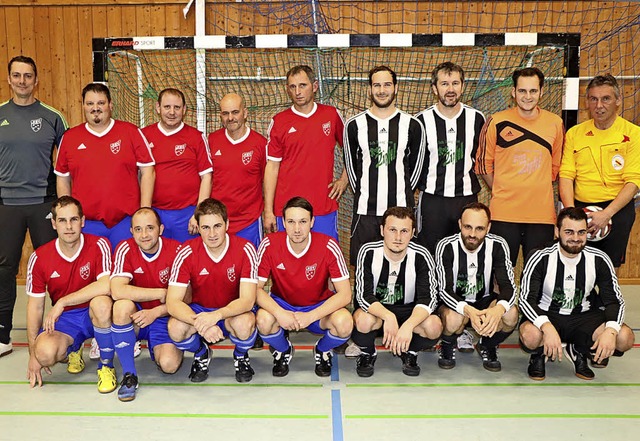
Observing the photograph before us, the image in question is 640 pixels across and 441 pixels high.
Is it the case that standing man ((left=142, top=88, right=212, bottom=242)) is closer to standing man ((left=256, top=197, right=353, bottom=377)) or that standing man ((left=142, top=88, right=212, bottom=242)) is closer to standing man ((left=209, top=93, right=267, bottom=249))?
standing man ((left=209, top=93, right=267, bottom=249))

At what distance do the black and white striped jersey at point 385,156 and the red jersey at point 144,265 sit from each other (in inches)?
57.0

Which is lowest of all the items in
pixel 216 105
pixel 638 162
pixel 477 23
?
pixel 638 162

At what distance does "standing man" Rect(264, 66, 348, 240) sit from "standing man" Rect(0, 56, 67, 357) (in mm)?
1699

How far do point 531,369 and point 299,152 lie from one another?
2.28 m

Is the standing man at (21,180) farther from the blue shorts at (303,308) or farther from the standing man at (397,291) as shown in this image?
the standing man at (397,291)

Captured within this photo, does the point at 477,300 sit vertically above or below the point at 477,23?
below

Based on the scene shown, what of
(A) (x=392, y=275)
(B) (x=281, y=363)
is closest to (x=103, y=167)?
(B) (x=281, y=363)

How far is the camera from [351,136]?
440 cm

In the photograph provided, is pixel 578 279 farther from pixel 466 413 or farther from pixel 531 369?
pixel 466 413

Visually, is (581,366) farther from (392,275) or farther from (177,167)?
(177,167)

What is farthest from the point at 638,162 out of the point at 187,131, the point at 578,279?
the point at 187,131

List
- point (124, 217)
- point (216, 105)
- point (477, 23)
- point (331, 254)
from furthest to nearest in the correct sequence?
point (477, 23)
point (216, 105)
point (124, 217)
point (331, 254)

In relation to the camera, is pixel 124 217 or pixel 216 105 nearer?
pixel 124 217

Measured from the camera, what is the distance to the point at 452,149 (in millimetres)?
4398
